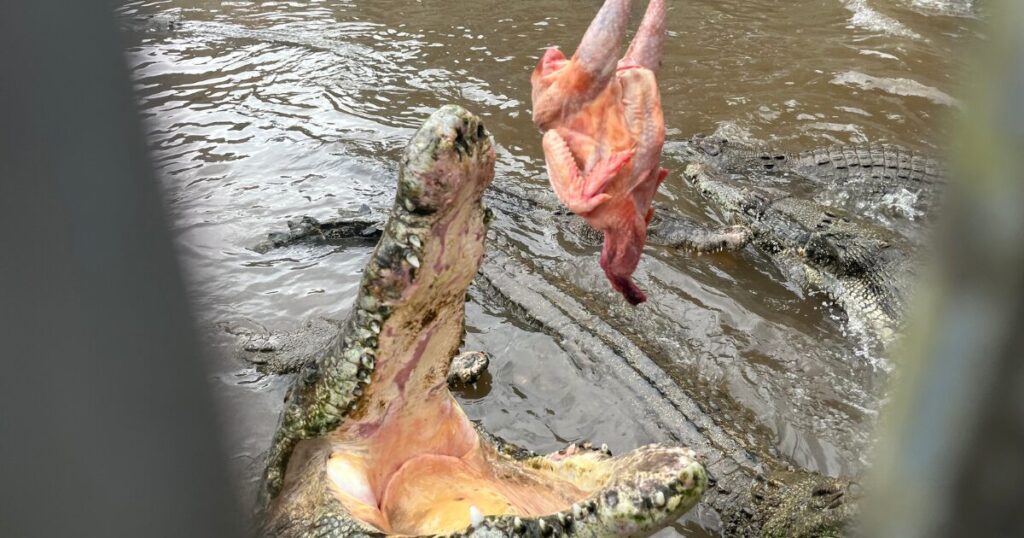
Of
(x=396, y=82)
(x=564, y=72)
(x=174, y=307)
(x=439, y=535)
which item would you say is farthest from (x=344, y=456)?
(x=396, y=82)

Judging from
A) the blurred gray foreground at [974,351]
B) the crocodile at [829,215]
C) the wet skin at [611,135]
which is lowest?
the crocodile at [829,215]

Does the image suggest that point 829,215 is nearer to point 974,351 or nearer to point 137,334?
point 974,351

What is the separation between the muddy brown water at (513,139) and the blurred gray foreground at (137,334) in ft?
0.19

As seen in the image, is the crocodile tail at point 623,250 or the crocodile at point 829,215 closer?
the crocodile tail at point 623,250

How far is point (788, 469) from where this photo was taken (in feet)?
10.4

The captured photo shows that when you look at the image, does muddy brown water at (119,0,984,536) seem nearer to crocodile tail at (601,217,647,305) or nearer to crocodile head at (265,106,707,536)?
crocodile head at (265,106,707,536)

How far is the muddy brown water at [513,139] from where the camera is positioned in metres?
3.74

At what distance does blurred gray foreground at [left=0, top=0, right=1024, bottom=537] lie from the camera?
1.43 ft

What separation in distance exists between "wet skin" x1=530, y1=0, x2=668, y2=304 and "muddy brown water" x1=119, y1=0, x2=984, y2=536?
0.90m

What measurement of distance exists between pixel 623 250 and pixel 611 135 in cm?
38

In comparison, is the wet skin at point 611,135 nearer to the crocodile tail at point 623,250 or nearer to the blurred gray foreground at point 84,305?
the crocodile tail at point 623,250

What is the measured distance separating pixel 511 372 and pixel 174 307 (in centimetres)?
346

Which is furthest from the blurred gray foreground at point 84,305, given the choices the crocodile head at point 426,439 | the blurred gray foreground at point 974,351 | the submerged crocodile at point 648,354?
the submerged crocodile at point 648,354

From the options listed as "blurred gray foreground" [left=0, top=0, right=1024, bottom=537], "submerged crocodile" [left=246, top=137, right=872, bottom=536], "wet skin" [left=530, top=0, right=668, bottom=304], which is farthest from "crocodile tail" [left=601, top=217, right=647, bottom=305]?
"blurred gray foreground" [left=0, top=0, right=1024, bottom=537]
